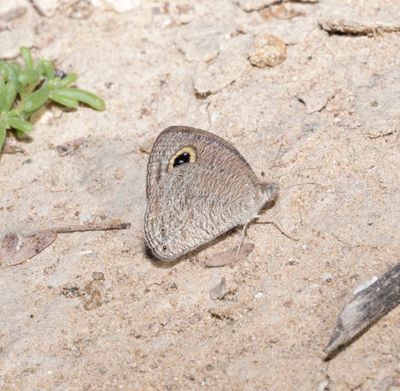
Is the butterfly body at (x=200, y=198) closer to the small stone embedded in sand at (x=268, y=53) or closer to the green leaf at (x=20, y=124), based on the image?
the small stone embedded in sand at (x=268, y=53)

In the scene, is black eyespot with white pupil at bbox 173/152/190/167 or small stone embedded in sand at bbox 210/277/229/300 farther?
black eyespot with white pupil at bbox 173/152/190/167

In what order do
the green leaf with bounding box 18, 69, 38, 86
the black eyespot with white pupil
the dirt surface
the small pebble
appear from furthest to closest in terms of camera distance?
1. the green leaf with bounding box 18, 69, 38, 86
2. the black eyespot with white pupil
3. the small pebble
4. the dirt surface

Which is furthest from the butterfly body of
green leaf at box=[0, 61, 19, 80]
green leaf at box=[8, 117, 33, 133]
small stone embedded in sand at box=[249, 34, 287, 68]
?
green leaf at box=[0, 61, 19, 80]

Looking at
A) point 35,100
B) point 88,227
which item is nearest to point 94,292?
point 88,227

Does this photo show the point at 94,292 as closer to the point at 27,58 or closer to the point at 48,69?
the point at 48,69

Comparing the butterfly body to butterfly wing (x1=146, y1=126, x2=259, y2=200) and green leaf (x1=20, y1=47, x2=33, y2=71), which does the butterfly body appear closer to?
butterfly wing (x1=146, y1=126, x2=259, y2=200)

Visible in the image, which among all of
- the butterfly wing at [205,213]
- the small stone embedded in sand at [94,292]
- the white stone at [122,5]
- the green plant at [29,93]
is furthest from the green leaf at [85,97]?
the small stone embedded in sand at [94,292]
